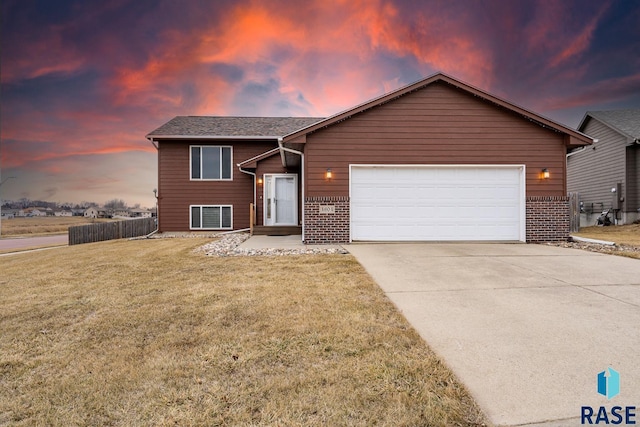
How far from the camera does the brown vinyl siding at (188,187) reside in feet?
47.0

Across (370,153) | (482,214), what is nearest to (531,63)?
(482,214)

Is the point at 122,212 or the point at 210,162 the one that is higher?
the point at 210,162

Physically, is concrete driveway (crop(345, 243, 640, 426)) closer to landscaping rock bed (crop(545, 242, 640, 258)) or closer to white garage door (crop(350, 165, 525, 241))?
landscaping rock bed (crop(545, 242, 640, 258))

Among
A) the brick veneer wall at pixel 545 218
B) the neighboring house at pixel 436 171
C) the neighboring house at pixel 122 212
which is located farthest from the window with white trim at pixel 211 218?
the neighboring house at pixel 122 212

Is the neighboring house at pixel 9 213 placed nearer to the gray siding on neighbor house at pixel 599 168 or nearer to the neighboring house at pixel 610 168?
the neighboring house at pixel 610 168

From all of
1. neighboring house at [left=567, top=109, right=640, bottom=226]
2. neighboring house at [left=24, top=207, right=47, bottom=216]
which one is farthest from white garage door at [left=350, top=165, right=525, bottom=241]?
neighboring house at [left=24, top=207, right=47, bottom=216]

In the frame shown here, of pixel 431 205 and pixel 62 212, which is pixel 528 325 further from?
pixel 62 212

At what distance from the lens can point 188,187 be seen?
14484 millimetres

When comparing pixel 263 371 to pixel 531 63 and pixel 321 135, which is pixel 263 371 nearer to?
pixel 321 135

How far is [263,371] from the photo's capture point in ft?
7.38

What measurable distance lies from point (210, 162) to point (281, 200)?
4593 mm

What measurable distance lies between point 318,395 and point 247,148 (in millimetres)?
13978

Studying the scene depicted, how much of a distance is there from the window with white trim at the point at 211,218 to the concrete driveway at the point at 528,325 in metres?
10.3

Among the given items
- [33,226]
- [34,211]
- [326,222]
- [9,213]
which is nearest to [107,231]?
[326,222]
